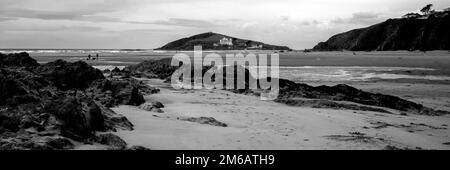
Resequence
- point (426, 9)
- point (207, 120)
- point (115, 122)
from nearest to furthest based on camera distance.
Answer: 1. point (115, 122)
2. point (207, 120)
3. point (426, 9)

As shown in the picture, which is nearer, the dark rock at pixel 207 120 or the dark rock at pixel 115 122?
the dark rock at pixel 115 122

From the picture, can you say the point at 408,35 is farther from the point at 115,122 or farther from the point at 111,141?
the point at 111,141

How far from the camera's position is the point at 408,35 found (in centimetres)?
9900

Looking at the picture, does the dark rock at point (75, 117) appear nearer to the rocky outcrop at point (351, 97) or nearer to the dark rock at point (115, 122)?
the dark rock at point (115, 122)

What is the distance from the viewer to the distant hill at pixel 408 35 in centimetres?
8794

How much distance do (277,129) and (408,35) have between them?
101 meters

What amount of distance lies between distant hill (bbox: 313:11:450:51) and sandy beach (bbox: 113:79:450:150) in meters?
82.6

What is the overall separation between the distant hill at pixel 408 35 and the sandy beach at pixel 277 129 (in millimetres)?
82603

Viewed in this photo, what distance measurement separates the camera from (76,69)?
48.3 ft

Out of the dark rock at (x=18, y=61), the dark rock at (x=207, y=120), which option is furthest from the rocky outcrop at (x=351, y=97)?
the dark rock at (x=18, y=61)

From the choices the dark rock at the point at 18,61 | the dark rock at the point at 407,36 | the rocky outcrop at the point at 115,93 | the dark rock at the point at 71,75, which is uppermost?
the dark rock at the point at 407,36
